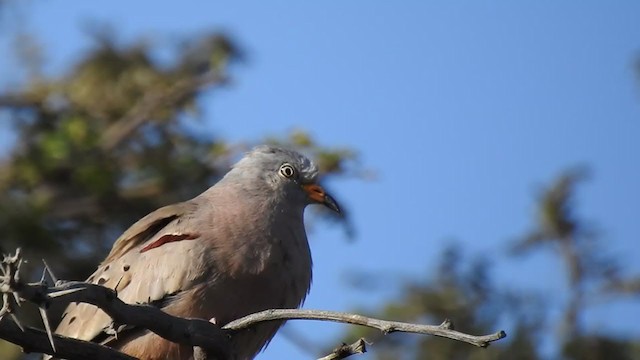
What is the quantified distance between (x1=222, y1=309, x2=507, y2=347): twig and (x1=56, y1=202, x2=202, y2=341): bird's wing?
1.84 metres

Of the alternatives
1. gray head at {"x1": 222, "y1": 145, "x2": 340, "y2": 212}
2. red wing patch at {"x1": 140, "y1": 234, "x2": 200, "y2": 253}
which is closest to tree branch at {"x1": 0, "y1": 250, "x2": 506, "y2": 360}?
red wing patch at {"x1": 140, "y1": 234, "x2": 200, "y2": 253}

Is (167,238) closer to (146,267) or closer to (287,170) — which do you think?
(146,267)

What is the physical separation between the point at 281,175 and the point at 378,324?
3.66 metres

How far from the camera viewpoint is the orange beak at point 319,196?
8.20 metres

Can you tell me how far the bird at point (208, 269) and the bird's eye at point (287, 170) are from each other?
1.36 feet

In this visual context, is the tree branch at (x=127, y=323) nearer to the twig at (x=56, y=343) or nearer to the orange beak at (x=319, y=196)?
the twig at (x=56, y=343)

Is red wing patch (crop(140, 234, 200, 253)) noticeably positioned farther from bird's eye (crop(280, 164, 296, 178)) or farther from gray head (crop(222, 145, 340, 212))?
bird's eye (crop(280, 164, 296, 178))

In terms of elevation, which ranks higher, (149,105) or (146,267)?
(149,105)

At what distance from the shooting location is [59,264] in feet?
38.5

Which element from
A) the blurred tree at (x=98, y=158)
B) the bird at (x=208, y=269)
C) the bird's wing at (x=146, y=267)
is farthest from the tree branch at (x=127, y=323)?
the blurred tree at (x=98, y=158)

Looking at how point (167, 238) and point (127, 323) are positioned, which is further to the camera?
point (167, 238)

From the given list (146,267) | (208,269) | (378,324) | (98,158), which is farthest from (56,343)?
(98,158)

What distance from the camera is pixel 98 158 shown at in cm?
1185

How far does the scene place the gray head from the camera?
7973mm
